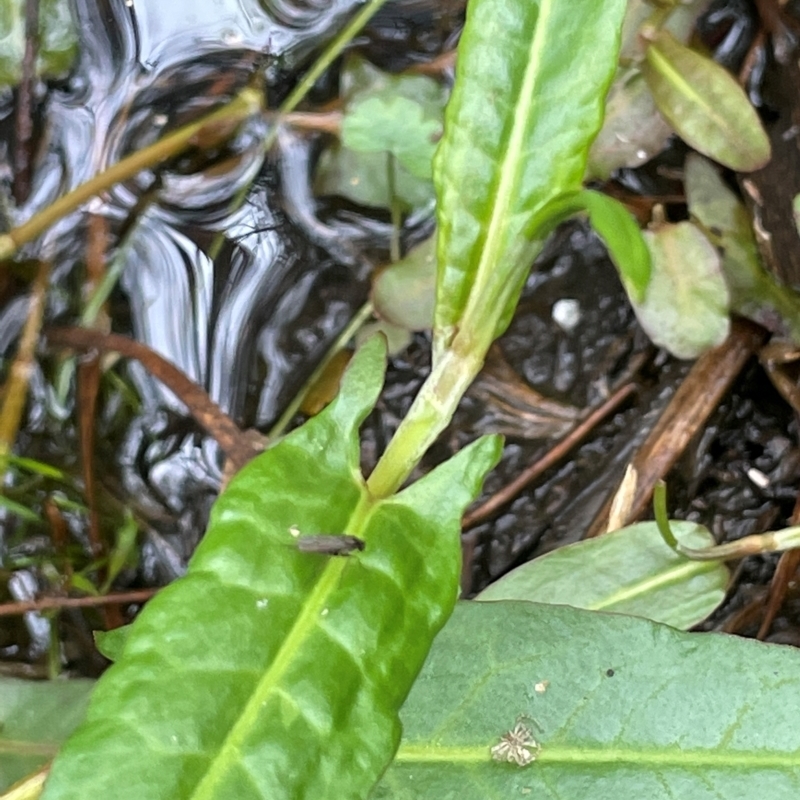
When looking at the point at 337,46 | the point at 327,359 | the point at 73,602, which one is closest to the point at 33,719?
the point at 73,602

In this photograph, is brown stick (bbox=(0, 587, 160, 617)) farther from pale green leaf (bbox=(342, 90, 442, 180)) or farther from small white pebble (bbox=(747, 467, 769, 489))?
small white pebble (bbox=(747, 467, 769, 489))

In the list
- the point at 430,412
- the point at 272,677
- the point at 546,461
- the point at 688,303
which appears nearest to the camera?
the point at 272,677

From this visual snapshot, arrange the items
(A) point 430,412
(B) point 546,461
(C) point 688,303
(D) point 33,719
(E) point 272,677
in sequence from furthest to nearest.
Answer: (B) point 546,461 < (C) point 688,303 < (D) point 33,719 < (A) point 430,412 < (E) point 272,677

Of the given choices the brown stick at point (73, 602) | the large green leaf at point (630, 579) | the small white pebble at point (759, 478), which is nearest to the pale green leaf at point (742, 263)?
the small white pebble at point (759, 478)

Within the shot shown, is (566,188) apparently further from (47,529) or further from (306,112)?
(47,529)

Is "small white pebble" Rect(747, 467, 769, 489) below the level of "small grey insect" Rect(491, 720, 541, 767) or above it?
below

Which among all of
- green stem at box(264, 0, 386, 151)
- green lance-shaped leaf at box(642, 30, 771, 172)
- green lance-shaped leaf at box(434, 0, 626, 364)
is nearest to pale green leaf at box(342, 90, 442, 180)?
green stem at box(264, 0, 386, 151)

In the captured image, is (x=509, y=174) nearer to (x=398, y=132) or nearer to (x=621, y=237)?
(x=621, y=237)
